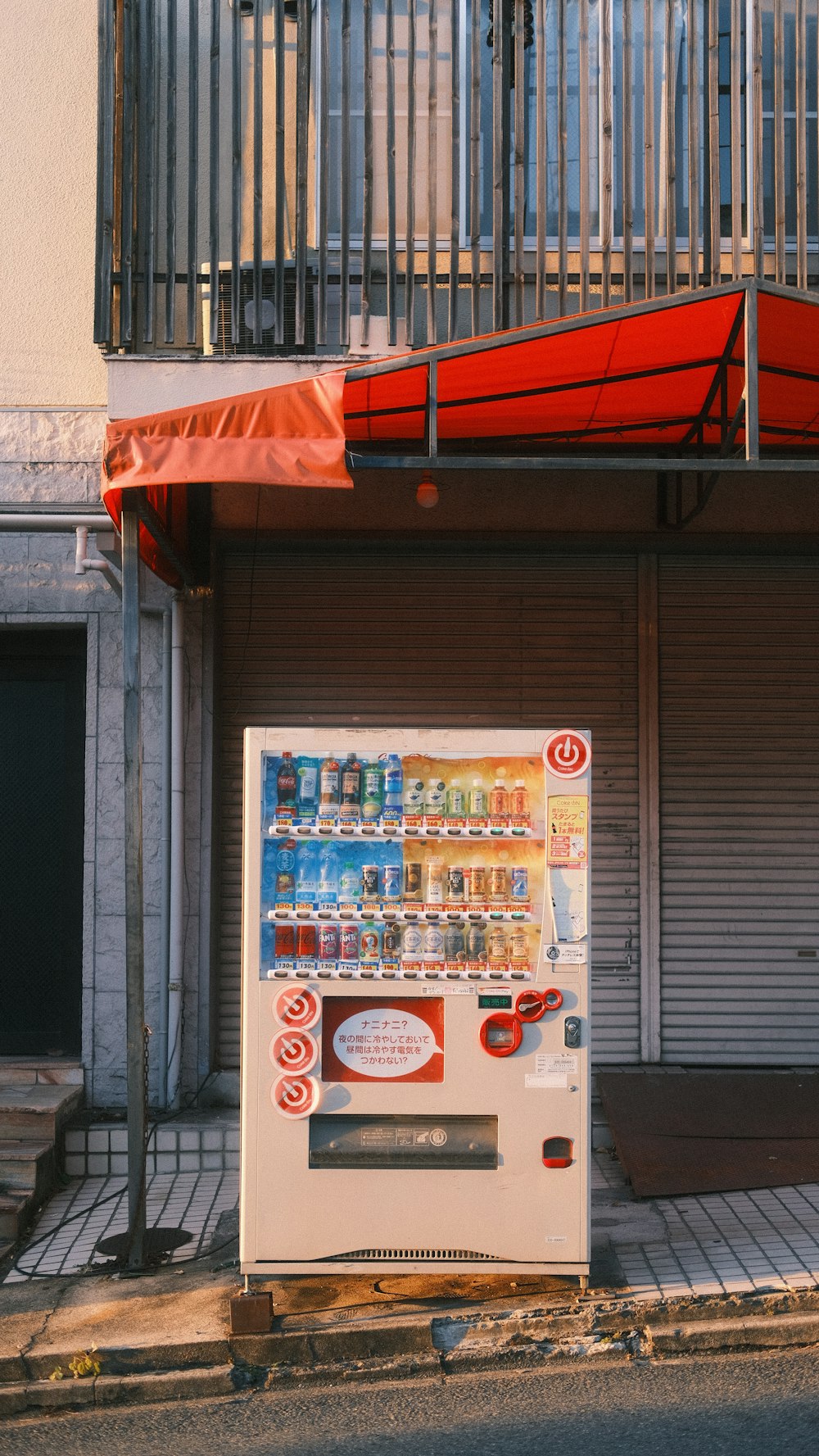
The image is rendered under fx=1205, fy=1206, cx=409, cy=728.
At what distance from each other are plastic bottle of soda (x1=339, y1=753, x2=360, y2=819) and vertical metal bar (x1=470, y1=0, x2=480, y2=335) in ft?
10.8

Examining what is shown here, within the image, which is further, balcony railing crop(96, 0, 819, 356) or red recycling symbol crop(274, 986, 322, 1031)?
balcony railing crop(96, 0, 819, 356)

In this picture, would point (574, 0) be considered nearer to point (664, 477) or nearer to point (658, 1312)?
point (664, 477)

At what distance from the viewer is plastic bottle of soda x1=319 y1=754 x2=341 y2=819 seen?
5391 millimetres

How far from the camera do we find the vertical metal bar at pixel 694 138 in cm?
738

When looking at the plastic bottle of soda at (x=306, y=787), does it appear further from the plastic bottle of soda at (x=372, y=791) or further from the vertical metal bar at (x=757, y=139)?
the vertical metal bar at (x=757, y=139)

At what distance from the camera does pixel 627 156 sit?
746 cm

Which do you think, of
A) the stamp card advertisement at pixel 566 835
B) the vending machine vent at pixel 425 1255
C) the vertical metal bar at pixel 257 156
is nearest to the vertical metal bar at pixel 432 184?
the vertical metal bar at pixel 257 156

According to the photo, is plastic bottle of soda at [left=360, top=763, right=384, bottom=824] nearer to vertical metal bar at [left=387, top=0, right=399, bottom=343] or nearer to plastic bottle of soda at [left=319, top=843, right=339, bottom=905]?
plastic bottle of soda at [left=319, top=843, right=339, bottom=905]

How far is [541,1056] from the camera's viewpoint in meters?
5.38

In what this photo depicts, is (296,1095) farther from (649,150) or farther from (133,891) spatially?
(649,150)

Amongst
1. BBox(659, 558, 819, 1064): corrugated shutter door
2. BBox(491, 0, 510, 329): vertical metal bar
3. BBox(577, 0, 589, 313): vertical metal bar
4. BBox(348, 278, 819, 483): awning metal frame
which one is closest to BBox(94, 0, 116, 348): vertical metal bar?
BBox(491, 0, 510, 329): vertical metal bar

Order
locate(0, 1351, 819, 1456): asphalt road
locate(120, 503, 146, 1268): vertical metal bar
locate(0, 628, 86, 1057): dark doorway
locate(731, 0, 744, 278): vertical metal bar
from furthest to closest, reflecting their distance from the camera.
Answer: locate(0, 628, 86, 1057): dark doorway < locate(731, 0, 744, 278): vertical metal bar < locate(120, 503, 146, 1268): vertical metal bar < locate(0, 1351, 819, 1456): asphalt road

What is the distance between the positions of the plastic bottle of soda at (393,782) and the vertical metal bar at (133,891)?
1336 millimetres

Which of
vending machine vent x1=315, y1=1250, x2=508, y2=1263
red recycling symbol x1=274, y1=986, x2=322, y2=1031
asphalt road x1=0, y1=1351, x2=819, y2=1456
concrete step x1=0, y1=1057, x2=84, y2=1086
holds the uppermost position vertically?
red recycling symbol x1=274, y1=986, x2=322, y2=1031
